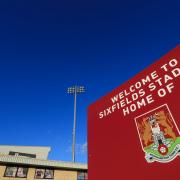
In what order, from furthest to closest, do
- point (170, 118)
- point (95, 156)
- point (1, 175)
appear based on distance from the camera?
point (1, 175) < point (95, 156) < point (170, 118)

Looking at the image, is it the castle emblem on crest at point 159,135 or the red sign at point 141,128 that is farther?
the red sign at point 141,128

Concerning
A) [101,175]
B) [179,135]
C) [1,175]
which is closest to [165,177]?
[179,135]

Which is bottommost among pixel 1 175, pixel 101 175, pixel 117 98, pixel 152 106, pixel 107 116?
pixel 101 175

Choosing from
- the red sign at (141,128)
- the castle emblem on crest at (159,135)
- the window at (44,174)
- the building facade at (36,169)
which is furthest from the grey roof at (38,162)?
the castle emblem on crest at (159,135)

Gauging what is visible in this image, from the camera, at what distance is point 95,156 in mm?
7789

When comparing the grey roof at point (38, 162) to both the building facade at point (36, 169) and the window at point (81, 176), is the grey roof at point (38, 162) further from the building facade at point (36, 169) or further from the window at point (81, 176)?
the window at point (81, 176)

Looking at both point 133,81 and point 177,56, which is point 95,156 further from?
point 177,56

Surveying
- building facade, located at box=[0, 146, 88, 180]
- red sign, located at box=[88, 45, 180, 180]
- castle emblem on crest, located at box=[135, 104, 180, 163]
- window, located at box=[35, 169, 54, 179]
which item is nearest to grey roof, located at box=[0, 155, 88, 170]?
building facade, located at box=[0, 146, 88, 180]

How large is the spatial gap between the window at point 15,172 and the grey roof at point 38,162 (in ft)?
2.34

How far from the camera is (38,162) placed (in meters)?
21.5

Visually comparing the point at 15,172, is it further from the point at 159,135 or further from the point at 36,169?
the point at 159,135

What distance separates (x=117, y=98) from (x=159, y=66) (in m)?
2.02

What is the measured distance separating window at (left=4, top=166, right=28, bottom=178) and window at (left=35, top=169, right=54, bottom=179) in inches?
48.5

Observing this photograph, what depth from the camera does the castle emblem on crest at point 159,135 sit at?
17.8 feet
